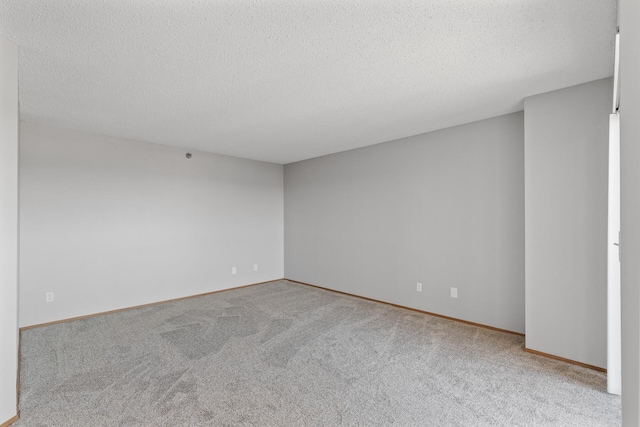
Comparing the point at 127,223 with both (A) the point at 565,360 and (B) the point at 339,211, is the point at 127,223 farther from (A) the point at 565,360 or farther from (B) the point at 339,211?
(A) the point at 565,360

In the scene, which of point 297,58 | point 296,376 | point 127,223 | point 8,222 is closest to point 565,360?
point 296,376

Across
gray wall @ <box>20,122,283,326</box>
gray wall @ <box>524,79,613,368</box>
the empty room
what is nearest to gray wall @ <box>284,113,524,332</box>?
the empty room

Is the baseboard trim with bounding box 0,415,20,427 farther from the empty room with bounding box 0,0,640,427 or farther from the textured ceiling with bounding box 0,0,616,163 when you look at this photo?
the textured ceiling with bounding box 0,0,616,163

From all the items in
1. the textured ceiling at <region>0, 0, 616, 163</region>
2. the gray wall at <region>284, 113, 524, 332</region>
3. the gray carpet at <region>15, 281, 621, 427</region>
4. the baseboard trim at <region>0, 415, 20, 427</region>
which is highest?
the textured ceiling at <region>0, 0, 616, 163</region>

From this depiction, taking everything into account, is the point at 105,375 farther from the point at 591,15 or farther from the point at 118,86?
the point at 591,15

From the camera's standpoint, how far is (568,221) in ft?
8.30

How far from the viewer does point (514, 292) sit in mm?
3162

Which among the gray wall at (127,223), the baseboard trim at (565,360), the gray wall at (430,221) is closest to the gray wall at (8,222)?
the gray wall at (127,223)

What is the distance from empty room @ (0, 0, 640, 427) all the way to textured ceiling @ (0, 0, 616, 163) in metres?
0.02

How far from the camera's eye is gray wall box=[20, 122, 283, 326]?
3.50 meters

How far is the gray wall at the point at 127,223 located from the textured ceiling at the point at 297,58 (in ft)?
2.18

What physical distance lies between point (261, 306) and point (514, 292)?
303 centimetres

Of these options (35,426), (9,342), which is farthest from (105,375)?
(9,342)

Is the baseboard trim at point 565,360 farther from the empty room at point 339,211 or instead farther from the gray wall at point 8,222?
the gray wall at point 8,222
